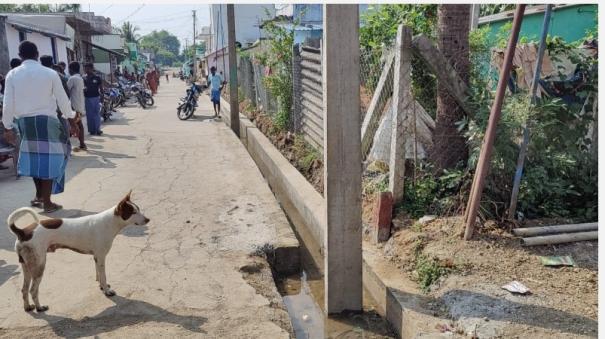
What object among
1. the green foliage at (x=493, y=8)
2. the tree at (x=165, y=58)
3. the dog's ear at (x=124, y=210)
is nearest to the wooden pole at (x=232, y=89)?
the green foliage at (x=493, y=8)

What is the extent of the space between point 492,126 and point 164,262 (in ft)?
9.34

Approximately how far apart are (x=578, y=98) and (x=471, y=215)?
5.21ft

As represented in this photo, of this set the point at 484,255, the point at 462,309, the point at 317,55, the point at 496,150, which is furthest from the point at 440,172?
the point at 317,55

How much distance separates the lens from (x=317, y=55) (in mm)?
8211

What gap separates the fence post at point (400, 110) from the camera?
4.39 meters

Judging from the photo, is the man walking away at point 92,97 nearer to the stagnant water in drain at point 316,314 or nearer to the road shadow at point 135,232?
the road shadow at point 135,232

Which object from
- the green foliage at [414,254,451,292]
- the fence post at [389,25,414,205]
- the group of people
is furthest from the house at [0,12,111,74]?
the green foliage at [414,254,451,292]

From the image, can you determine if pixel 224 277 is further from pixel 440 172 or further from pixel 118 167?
pixel 118 167

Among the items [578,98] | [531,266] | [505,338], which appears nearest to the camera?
[505,338]

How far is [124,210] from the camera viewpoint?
3.56 m

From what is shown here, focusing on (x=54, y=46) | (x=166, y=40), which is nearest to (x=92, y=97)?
(x=54, y=46)

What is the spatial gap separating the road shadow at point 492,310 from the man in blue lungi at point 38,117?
13.2 feet

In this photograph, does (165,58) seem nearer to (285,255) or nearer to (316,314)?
(285,255)

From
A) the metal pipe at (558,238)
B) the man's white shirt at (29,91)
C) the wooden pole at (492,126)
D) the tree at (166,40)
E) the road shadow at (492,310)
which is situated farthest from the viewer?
the tree at (166,40)
